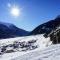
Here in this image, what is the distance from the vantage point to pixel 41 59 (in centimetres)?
772

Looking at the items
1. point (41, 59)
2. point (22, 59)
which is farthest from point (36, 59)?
point (22, 59)

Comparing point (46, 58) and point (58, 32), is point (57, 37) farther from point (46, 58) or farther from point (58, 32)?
point (46, 58)

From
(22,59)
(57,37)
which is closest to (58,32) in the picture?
(57,37)

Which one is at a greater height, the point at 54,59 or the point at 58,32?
the point at 58,32

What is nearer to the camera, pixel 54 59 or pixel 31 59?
pixel 54 59

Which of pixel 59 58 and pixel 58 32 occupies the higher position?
pixel 58 32

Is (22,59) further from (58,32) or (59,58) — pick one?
(58,32)

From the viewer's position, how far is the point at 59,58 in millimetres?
7512

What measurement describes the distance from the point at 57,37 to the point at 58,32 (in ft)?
4.75

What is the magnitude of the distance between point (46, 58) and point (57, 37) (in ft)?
63.1

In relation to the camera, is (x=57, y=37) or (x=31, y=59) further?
(x=57, y=37)

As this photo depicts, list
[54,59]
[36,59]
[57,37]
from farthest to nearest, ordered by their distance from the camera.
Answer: [57,37], [36,59], [54,59]

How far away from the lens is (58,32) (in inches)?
1091

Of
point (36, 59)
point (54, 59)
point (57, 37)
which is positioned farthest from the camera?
point (57, 37)
